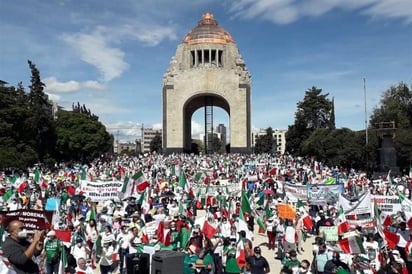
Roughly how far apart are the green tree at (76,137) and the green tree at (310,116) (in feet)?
92.6

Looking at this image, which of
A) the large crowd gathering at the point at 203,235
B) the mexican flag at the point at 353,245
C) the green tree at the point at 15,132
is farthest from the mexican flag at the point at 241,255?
the green tree at the point at 15,132

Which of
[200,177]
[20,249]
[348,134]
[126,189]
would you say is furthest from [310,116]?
[20,249]

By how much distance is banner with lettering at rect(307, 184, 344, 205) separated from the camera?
52.3ft

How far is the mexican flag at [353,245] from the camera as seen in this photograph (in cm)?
949

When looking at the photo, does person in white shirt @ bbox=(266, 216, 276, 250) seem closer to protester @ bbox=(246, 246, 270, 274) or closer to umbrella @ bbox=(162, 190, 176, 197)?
protester @ bbox=(246, 246, 270, 274)

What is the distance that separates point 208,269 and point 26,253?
14.9 feet

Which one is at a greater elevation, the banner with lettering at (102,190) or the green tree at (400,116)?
the green tree at (400,116)

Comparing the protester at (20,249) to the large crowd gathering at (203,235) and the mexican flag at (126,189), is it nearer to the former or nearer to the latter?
the large crowd gathering at (203,235)

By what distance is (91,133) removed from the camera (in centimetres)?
6119

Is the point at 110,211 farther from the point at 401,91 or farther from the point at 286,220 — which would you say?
the point at 401,91

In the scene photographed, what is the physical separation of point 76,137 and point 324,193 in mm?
46061

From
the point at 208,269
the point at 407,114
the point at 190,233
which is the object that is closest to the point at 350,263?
the point at 208,269

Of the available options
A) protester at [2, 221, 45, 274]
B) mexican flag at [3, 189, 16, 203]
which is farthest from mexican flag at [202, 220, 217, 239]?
mexican flag at [3, 189, 16, 203]

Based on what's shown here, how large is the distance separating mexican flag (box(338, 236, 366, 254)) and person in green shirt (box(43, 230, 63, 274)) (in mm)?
5466
